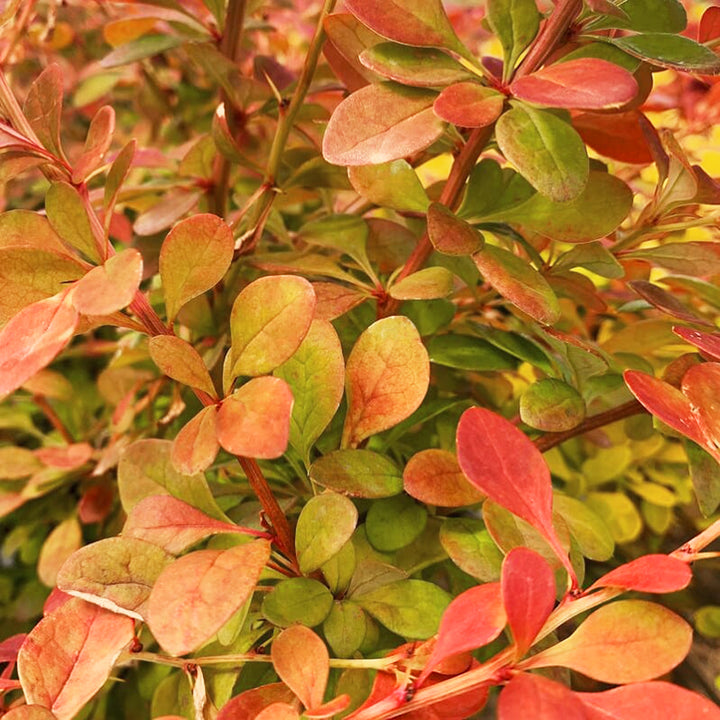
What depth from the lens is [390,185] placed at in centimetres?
50

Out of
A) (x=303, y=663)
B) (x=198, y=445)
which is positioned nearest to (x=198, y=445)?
(x=198, y=445)

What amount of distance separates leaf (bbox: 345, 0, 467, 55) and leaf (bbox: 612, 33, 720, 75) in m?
0.09

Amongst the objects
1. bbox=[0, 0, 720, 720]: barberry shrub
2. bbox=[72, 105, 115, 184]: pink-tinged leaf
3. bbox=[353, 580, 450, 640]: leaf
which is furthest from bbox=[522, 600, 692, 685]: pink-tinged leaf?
bbox=[72, 105, 115, 184]: pink-tinged leaf

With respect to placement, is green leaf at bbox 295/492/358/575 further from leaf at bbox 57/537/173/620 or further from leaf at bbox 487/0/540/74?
leaf at bbox 487/0/540/74

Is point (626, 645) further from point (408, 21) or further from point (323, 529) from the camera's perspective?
point (408, 21)

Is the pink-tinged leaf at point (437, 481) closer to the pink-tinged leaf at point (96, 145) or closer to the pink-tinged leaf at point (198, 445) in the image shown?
the pink-tinged leaf at point (198, 445)

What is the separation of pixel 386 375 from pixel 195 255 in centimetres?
12

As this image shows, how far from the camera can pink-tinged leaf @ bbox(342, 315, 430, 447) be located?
426 mm

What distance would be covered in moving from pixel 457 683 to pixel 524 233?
372 millimetres

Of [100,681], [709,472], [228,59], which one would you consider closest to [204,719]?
[100,681]

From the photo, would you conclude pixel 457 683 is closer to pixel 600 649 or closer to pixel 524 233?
pixel 600 649

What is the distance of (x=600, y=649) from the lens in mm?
339

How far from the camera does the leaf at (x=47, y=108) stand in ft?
1.56

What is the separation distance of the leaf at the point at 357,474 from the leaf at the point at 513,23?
0.23 metres
